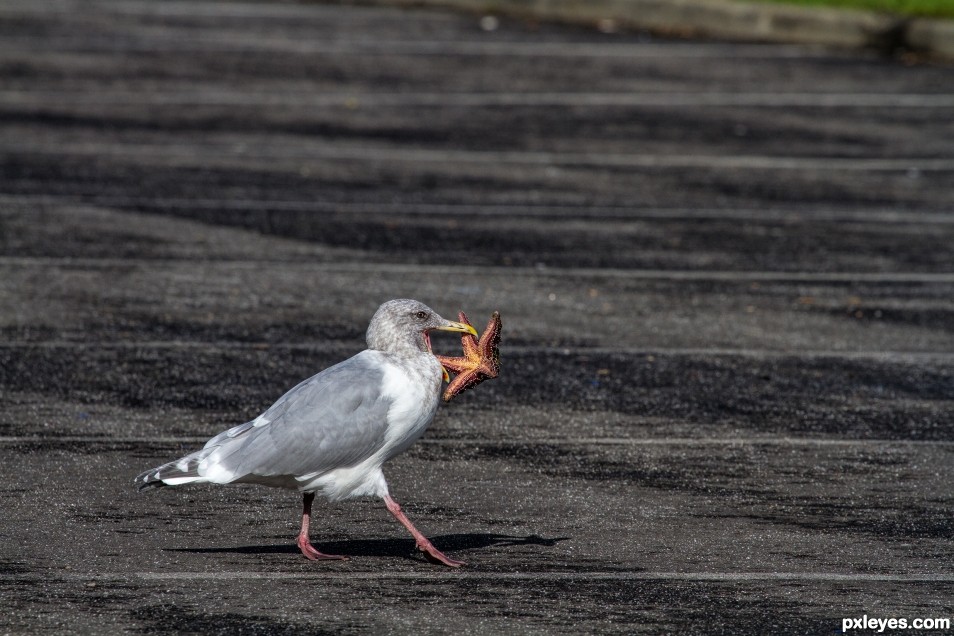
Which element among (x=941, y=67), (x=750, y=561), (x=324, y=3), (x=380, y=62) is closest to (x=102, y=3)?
(x=324, y=3)

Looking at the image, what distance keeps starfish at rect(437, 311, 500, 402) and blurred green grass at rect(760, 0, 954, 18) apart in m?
13.6

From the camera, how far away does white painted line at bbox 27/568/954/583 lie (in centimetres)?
576

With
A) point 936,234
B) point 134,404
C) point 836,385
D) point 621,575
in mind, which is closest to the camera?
point 621,575

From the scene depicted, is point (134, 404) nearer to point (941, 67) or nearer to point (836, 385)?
point (836, 385)

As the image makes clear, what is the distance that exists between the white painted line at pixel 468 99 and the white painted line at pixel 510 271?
5.76 metres

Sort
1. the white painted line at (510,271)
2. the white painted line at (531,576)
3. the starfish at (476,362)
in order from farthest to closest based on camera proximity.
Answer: the white painted line at (510,271) < the starfish at (476,362) < the white painted line at (531,576)

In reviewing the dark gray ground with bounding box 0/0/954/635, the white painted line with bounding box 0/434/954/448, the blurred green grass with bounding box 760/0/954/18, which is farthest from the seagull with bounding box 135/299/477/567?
the blurred green grass with bounding box 760/0/954/18

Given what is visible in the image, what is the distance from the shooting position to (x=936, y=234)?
11789mm

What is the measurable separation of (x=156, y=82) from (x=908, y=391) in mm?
10612

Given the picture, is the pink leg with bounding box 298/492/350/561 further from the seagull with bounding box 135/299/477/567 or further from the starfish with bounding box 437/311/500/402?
the starfish with bounding box 437/311/500/402

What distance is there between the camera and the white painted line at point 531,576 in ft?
18.9

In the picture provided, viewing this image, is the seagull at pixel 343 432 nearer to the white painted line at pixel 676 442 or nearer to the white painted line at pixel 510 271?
the white painted line at pixel 676 442

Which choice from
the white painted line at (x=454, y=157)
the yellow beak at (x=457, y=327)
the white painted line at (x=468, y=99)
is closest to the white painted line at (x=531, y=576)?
the yellow beak at (x=457, y=327)

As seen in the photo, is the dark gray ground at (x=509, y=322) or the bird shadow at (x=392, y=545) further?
the bird shadow at (x=392, y=545)
